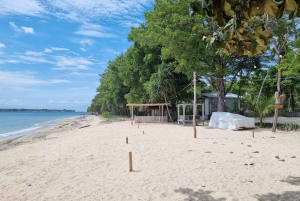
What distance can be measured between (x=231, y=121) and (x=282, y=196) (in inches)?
510

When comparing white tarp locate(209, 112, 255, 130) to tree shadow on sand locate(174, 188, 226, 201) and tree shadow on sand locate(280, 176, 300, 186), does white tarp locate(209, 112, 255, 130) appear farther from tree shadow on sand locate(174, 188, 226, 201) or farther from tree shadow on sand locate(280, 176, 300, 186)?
tree shadow on sand locate(174, 188, 226, 201)

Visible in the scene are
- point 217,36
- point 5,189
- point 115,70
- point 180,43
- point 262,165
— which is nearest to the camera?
point 217,36

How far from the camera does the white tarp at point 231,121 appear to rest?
17219 mm

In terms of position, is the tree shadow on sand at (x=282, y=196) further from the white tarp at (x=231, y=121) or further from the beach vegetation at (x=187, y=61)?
the white tarp at (x=231, y=121)

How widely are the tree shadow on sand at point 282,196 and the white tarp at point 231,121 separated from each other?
1233 centimetres

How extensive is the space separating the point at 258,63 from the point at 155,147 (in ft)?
65.1

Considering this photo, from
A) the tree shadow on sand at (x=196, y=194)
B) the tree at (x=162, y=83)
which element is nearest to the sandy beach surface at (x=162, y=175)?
the tree shadow on sand at (x=196, y=194)

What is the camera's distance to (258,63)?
26.2 m

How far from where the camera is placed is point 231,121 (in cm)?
1764

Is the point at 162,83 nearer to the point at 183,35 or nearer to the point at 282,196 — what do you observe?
the point at 183,35


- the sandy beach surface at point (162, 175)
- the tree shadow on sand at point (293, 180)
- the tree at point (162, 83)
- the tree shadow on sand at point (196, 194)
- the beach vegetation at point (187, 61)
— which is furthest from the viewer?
the tree at point (162, 83)

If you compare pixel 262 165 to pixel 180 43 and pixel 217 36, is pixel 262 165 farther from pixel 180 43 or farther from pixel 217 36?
pixel 180 43

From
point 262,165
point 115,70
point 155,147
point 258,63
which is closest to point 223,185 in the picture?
point 262,165

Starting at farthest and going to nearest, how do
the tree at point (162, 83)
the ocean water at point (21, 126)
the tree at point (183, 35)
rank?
1. the ocean water at point (21, 126)
2. the tree at point (162, 83)
3. the tree at point (183, 35)
